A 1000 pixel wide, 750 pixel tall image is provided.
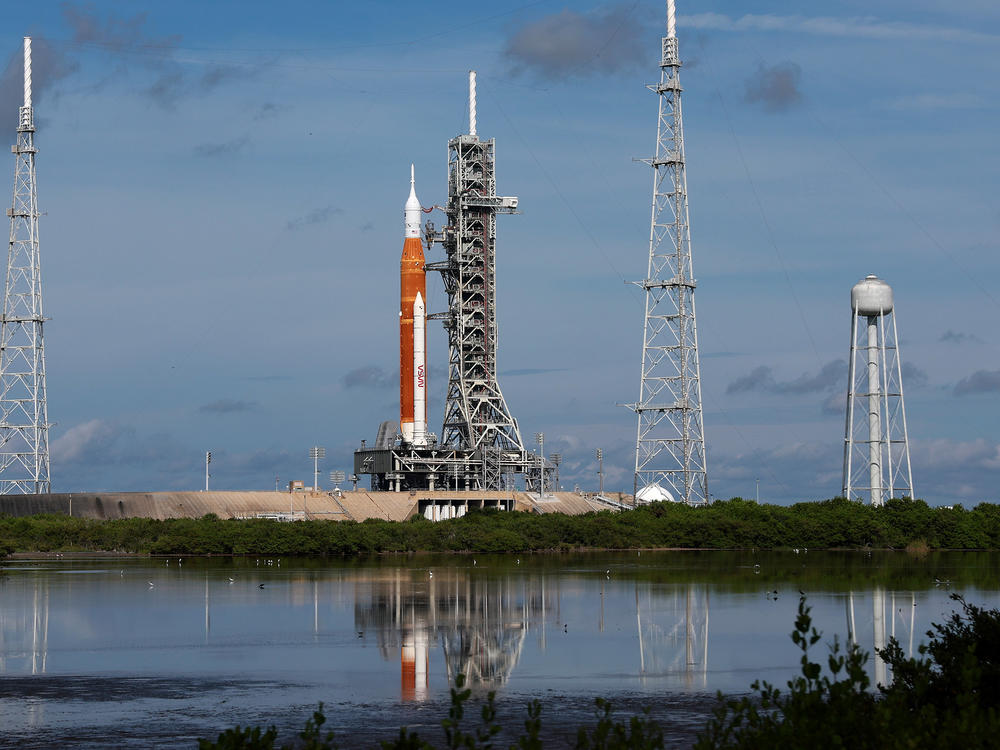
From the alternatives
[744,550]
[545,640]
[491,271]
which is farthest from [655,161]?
[545,640]

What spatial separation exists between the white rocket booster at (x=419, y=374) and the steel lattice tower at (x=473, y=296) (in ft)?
6.57

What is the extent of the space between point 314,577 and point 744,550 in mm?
45302

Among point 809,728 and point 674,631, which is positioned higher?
point 809,728

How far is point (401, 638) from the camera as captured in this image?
157 ft

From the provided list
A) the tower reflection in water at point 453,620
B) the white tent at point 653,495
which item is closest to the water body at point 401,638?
the tower reflection in water at point 453,620

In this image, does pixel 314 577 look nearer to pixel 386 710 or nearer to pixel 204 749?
pixel 386 710

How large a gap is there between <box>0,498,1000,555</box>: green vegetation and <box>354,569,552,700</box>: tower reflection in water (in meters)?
26.9

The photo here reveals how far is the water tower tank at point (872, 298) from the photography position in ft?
356

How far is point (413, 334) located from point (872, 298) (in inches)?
1503

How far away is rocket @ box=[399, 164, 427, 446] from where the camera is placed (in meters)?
119

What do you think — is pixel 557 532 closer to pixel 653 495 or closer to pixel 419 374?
pixel 653 495

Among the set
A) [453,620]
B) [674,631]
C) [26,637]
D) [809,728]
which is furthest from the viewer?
[453,620]

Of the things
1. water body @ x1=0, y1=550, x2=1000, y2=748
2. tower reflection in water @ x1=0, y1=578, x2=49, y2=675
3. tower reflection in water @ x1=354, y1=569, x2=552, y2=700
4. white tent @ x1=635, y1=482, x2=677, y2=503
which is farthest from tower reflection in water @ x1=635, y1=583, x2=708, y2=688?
white tent @ x1=635, y1=482, x2=677, y2=503

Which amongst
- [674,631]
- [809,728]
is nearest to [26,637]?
[674,631]
